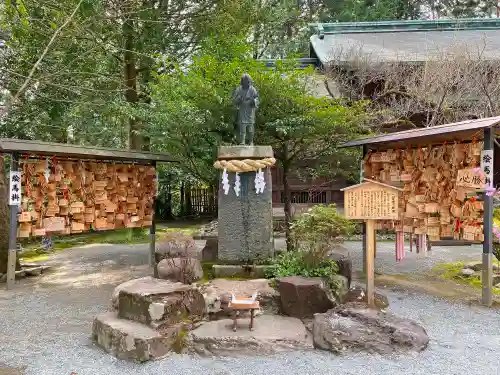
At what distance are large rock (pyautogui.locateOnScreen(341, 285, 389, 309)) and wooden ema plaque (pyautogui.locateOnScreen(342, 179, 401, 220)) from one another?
1.05m

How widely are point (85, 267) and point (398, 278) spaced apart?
6.46 m

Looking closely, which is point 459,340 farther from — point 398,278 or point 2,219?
point 2,219

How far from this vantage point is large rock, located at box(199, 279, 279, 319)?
181 inches

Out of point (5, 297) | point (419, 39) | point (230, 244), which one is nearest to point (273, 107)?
point (230, 244)

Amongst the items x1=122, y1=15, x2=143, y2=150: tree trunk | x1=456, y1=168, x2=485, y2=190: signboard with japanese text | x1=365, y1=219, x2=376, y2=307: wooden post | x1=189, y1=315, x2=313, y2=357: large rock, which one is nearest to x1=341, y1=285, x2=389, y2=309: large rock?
x1=365, y1=219, x2=376, y2=307: wooden post

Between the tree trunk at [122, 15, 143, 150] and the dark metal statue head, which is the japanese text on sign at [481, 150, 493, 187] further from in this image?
the tree trunk at [122, 15, 143, 150]

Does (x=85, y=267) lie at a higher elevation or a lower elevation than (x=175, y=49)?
lower

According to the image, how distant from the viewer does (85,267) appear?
8.54 metres

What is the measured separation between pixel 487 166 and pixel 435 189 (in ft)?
3.30

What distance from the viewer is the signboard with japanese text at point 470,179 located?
5449 millimetres

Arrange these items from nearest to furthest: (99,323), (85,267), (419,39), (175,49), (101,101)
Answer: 1. (99,323)
2. (85,267)
3. (101,101)
4. (175,49)
5. (419,39)

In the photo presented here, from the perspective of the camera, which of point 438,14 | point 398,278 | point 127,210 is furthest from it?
point 438,14

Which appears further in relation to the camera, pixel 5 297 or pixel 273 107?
pixel 273 107

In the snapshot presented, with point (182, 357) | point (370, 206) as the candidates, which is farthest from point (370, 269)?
point (182, 357)
